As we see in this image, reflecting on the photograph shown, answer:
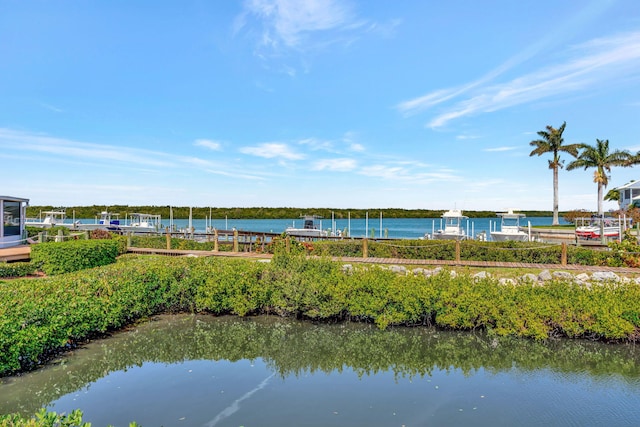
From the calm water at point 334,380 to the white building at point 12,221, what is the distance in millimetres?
15415

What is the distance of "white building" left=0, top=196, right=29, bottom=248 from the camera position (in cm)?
2150

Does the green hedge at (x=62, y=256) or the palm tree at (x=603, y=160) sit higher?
the palm tree at (x=603, y=160)

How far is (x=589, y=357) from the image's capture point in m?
8.97

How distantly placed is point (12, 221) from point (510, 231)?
31750 millimetres

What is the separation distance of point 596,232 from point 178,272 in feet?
112

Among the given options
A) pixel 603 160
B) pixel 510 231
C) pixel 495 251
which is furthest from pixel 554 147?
pixel 495 251

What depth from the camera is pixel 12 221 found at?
73.3 feet

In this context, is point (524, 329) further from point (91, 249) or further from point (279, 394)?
point (91, 249)

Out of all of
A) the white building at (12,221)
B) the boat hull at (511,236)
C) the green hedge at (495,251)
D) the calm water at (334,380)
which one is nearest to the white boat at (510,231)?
the boat hull at (511,236)

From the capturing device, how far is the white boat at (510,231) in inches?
1258

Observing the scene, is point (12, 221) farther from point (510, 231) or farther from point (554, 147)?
point (554, 147)

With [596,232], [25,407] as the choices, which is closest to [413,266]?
[25,407]

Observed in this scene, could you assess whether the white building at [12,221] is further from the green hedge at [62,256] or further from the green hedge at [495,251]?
the green hedge at [495,251]

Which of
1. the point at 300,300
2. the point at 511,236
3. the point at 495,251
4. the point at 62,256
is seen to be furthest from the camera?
the point at 511,236
